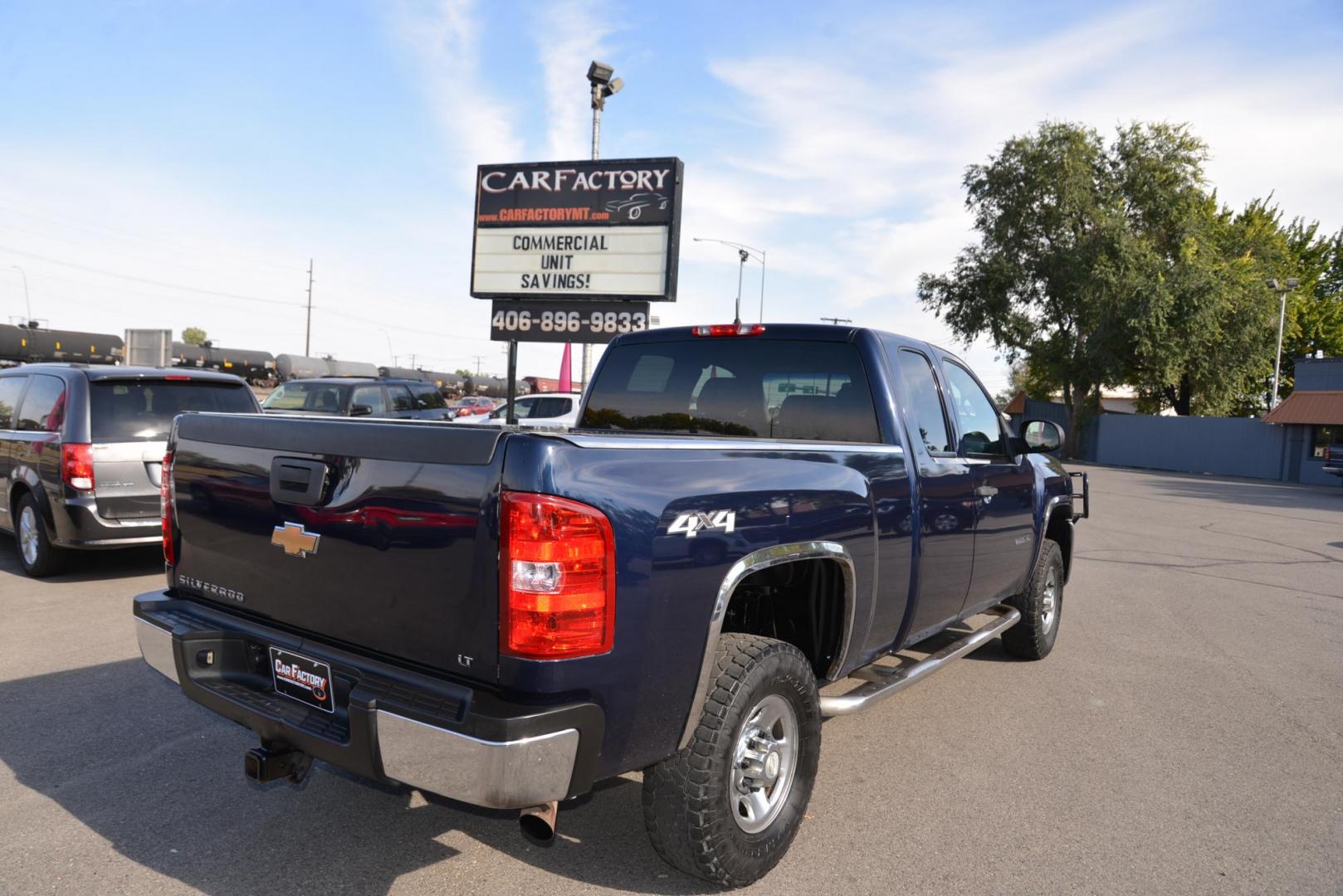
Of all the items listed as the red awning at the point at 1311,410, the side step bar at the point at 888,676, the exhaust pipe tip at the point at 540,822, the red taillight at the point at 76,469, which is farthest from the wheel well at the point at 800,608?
the red awning at the point at 1311,410

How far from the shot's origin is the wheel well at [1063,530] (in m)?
6.27

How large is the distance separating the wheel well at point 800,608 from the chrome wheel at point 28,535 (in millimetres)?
6727

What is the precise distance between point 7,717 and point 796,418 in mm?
4109

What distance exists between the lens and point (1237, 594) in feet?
29.5

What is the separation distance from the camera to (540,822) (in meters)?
2.54

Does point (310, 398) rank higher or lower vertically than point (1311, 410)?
lower

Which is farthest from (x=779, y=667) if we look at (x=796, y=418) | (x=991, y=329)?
(x=991, y=329)

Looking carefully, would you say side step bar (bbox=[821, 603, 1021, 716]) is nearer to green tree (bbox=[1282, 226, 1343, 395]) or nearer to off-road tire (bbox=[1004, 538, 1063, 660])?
off-road tire (bbox=[1004, 538, 1063, 660])

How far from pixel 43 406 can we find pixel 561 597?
730 cm

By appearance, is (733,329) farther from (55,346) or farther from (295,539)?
(55,346)

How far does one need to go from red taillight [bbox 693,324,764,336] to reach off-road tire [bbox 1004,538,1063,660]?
2809mm

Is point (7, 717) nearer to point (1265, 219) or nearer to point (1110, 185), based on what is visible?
point (1110, 185)

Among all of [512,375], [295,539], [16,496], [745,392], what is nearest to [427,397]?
[512,375]

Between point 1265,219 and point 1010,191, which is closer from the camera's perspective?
point 1010,191
